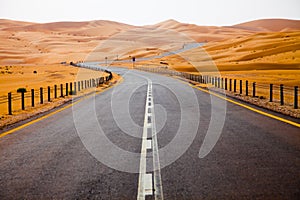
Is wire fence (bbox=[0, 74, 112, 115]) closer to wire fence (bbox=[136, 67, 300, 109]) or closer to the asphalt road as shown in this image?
the asphalt road

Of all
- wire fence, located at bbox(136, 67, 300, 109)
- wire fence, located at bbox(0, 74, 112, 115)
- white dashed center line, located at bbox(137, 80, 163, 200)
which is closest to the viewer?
white dashed center line, located at bbox(137, 80, 163, 200)

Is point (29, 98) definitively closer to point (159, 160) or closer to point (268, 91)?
point (268, 91)

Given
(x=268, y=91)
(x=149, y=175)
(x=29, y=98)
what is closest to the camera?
(x=149, y=175)

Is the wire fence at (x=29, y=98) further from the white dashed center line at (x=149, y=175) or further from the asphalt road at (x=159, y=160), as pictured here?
the white dashed center line at (x=149, y=175)

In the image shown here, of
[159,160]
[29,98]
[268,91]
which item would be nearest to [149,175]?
[159,160]

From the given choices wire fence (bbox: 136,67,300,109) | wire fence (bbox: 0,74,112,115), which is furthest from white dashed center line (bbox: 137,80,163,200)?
wire fence (bbox: 0,74,112,115)

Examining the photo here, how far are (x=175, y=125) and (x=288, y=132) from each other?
11.2 feet

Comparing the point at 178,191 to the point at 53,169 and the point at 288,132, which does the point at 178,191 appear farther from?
the point at 288,132

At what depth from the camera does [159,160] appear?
23.3ft

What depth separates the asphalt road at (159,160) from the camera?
5293 mm

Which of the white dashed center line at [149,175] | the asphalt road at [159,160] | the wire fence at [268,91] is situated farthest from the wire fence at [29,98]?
the wire fence at [268,91]

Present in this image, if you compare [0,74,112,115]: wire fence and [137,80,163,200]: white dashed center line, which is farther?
[0,74,112,115]: wire fence

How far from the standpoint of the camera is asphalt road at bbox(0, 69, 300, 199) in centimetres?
529

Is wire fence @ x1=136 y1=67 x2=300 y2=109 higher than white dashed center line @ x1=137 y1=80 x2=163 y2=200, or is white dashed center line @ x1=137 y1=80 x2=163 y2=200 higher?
wire fence @ x1=136 y1=67 x2=300 y2=109
